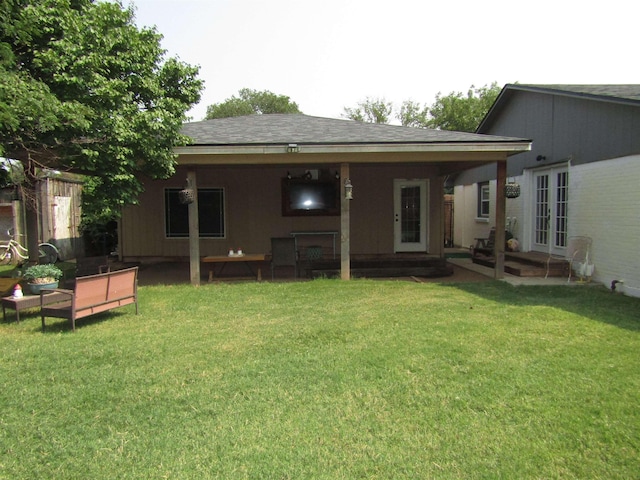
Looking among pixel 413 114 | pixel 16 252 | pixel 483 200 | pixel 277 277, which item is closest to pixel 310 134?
pixel 277 277

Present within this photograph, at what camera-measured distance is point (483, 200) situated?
46.3 ft

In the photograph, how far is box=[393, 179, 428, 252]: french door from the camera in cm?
1150

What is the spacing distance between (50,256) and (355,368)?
33.9 feet

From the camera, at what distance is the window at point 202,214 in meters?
11.4

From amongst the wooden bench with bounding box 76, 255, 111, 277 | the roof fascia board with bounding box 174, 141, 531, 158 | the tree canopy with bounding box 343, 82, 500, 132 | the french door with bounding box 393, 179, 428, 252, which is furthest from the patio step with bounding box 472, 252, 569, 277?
the tree canopy with bounding box 343, 82, 500, 132

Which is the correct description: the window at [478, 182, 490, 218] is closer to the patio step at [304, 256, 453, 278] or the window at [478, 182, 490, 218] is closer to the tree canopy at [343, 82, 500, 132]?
the patio step at [304, 256, 453, 278]

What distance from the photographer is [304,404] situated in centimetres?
333

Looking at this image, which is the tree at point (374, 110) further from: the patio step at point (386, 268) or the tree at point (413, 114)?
the patio step at point (386, 268)

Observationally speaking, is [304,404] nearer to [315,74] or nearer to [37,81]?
[37,81]

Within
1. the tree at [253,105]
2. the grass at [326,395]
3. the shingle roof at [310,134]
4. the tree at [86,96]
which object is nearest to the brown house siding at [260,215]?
the shingle roof at [310,134]

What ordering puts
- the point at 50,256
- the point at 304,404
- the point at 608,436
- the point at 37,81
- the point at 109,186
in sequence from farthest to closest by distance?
1. the point at 50,256
2. the point at 109,186
3. the point at 37,81
4. the point at 304,404
5. the point at 608,436

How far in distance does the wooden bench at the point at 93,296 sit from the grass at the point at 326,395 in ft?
0.75

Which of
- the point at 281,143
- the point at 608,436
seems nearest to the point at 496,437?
the point at 608,436

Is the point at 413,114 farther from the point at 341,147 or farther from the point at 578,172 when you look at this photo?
the point at 341,147
